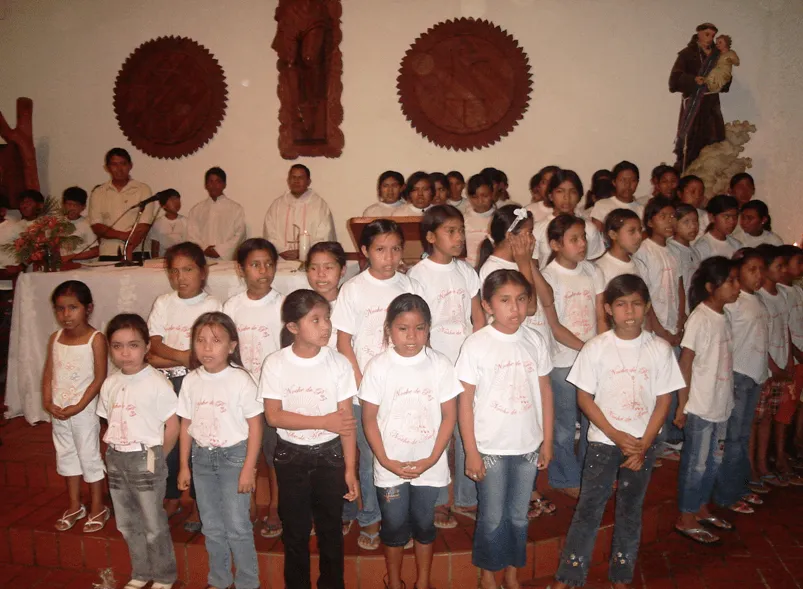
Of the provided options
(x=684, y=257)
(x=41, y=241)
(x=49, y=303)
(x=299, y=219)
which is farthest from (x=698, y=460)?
(x=41, y=241)

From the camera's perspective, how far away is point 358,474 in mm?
2619

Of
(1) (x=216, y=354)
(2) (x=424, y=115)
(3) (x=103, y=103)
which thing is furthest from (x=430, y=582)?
(3) (x=103, y=103)

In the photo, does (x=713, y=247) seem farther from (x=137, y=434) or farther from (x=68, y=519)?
(x=68, y=519)

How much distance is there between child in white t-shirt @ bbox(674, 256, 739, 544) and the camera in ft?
8.76

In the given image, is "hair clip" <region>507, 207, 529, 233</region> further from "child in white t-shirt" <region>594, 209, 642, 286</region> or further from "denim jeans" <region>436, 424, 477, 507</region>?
"denim jeans" <region>436, 424, 477, 507</region>

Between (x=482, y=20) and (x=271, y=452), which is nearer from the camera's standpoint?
(x=271, y=452)

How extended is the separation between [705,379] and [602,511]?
85 cm

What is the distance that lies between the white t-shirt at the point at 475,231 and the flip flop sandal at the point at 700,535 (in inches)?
83.6

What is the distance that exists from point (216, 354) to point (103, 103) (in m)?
5.46

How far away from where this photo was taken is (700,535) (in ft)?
9.20

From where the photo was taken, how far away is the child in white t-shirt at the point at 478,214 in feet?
14.0

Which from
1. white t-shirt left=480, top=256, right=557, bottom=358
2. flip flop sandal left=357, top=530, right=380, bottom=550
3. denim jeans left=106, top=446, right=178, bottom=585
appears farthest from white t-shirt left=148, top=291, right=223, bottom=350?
white t-shirt left=480, top=256, right=557, bottom=358

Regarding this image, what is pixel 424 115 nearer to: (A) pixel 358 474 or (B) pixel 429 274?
(B) pixel 429 274

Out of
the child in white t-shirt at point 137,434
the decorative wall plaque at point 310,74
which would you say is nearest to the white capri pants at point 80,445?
the child in white t-shirt at point 137,434
